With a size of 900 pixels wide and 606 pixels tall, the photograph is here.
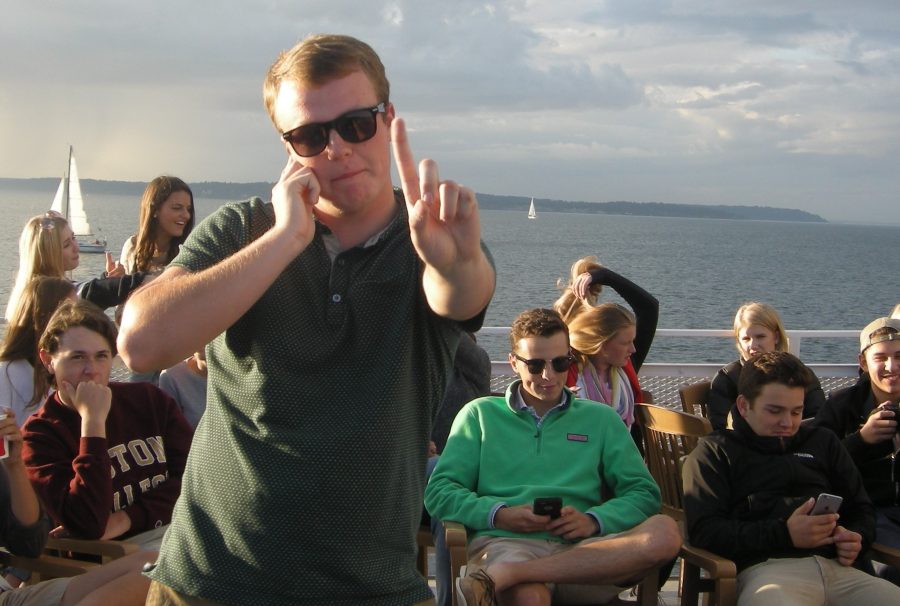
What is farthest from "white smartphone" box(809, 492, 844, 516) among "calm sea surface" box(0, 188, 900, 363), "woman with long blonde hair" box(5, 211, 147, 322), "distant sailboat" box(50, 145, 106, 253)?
"distant sailboat" box(50, 145, 106, 253)

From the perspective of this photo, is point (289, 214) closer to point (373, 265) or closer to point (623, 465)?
point (373, 265)

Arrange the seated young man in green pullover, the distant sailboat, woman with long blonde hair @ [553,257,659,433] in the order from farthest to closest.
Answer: the distant sailboat, woman with long blonde hair @ [553,257,659,433], the seated young man in green pullover

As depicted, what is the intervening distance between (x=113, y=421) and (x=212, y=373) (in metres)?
2.20

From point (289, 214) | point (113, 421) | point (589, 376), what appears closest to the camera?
point (289, 214)

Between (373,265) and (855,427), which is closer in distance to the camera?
(373,265)

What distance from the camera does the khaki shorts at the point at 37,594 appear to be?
131 inches

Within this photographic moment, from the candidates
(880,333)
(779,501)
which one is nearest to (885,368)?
(880,333)

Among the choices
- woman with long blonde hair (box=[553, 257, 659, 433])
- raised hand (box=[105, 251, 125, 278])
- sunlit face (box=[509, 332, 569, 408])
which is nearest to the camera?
sunlit face (box=[509, 332, 569, 408])

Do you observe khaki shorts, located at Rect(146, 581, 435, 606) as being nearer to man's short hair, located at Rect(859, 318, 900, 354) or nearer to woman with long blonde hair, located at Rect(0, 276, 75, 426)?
woman with long blonde hair, located at Rect(0, 276, 75, 426)

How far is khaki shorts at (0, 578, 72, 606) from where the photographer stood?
3324 mm

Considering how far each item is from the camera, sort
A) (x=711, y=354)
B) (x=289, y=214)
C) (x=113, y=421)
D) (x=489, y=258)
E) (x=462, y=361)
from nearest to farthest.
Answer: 1. (x=289, y=214)
2. (x=489, y=258)
3. (x=113, y=421)
4. (x=462, y=361)
5. (x=711, y=354)

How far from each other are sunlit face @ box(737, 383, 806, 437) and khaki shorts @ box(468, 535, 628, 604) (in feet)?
2.76

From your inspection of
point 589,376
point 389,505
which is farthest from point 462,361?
point 389,505

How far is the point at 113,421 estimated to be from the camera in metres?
3.79
